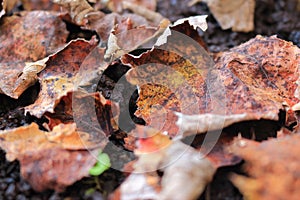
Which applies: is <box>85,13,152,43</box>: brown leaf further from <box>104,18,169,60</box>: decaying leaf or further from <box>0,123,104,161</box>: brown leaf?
<box>0,123,104,161</box>: brown leaf

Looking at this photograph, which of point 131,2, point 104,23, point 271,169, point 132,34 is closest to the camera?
point 271,169

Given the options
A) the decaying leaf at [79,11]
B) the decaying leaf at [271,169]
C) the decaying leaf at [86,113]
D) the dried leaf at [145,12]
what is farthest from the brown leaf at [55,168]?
the dried leaf at [145,12]

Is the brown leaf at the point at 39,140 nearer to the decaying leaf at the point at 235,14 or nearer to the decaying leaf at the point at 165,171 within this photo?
the decaying leaf at the point at 165,171

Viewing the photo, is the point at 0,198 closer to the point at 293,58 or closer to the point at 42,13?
the point at 42,13

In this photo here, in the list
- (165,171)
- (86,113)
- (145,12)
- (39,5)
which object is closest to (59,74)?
(86,113)

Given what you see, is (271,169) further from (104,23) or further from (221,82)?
(104,23)

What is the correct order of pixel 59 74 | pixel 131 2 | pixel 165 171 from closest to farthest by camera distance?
pixel 165 171 < pixel 59 74 < pixel 131 2

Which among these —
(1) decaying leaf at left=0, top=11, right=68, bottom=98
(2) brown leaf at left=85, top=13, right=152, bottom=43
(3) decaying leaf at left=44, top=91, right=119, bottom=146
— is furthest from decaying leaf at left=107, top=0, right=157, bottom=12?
(3) decaying leaf at left=44, top=91, right=119, bottom=146

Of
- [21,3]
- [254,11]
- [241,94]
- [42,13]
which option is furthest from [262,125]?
[21,3]
